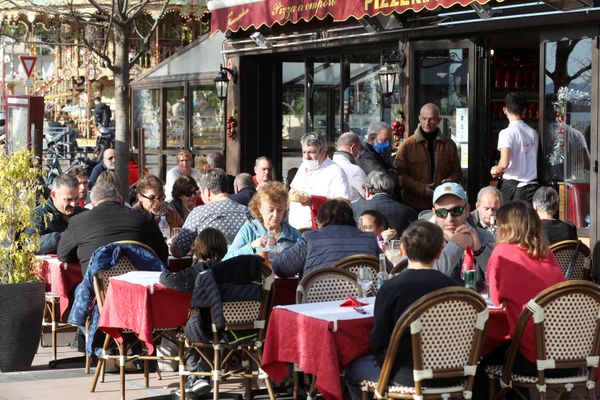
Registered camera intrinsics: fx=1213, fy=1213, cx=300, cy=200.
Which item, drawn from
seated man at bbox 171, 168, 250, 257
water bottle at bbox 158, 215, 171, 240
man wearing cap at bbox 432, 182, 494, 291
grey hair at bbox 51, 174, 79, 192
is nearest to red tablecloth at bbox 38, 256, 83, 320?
seated man at bbox 171, 168, 250, 257

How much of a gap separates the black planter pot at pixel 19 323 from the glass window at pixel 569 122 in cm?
558

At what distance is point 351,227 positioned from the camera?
27.0ft

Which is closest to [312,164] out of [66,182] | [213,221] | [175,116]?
[213,221]

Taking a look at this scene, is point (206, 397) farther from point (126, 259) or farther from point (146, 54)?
point (146, 54)

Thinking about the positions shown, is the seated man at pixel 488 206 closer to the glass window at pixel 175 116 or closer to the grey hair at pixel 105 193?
the grey hair at pixel 105 193

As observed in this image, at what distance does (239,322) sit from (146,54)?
25947 mm

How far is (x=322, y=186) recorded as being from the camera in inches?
465

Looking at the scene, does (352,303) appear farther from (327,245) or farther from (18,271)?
(18,271)

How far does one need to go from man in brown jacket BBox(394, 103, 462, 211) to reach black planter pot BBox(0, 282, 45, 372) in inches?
191

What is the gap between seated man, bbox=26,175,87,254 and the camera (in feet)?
34.3

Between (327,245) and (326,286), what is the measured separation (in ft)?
1.65

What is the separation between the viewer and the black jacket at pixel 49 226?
1035 centimetres

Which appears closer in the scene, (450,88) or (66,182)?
(66,182)

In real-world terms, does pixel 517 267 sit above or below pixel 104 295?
above
